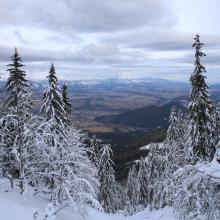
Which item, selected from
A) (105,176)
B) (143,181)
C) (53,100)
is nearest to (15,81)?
(53,100)

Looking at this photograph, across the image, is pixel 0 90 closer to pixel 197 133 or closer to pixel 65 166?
pixel 65 166

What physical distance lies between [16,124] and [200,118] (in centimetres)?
1400

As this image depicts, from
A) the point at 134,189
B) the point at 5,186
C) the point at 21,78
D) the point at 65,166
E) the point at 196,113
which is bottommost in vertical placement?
the point at 134,189

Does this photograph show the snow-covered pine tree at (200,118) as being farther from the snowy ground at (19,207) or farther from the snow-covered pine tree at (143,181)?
the snow-covered pine tree at (143,181)

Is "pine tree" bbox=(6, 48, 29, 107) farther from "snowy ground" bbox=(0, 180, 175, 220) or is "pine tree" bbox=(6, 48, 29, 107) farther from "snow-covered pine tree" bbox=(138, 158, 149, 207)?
"snow-covered pine tree" bbox=(138, 158, 149, 207)

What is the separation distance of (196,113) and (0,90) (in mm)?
14504

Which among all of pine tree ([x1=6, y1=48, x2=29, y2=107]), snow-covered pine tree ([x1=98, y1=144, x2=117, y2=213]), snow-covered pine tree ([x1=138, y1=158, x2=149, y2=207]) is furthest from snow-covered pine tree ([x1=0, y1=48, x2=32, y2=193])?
snow-covered pine tree ([x1=138, y1=158, x2=149, y2=207])

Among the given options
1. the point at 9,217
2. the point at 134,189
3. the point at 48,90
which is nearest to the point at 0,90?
the point at 48,90

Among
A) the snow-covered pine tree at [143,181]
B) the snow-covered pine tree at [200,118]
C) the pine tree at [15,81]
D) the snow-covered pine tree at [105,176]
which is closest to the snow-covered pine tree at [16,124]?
the pine tree at [15,81]

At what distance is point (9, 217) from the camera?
50.1 ft

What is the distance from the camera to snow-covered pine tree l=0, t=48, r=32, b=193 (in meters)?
21.3

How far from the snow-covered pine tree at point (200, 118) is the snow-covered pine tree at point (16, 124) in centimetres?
1228

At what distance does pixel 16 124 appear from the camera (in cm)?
2191

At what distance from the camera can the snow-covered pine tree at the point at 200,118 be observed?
28.5 meters
